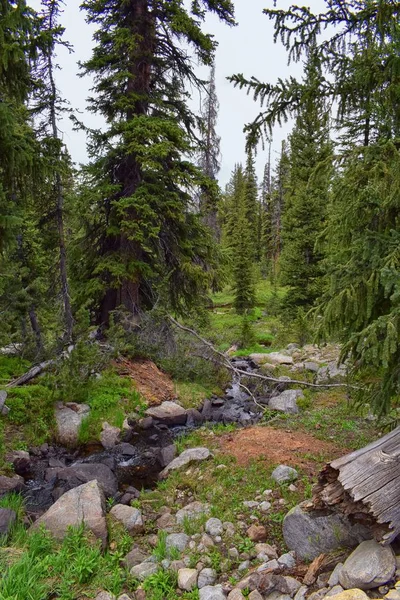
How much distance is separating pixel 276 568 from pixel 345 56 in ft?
17.9

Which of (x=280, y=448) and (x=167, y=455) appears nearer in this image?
(x=280, y=448)

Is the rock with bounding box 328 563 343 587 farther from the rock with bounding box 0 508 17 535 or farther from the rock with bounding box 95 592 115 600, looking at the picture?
the rock with bounding box 0 508 17 535

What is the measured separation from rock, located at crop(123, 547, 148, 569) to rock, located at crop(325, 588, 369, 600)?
2327 mm

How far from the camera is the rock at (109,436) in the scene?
8.23 meters

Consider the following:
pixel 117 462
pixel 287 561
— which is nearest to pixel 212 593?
pixel 287 561

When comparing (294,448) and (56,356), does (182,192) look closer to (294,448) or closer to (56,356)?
(56,356)

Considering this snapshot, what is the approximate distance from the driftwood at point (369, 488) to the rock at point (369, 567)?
4.6 inches

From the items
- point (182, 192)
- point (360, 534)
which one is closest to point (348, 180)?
point (360, 534)

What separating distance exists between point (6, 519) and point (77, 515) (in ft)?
2.69

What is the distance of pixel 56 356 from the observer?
9.31 meters

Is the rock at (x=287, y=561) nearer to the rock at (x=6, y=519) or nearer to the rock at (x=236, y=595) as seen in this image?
the rock at (x=236, y=595)

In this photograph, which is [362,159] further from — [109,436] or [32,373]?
[32,373]

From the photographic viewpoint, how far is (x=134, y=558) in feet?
15.2

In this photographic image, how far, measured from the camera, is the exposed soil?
6422 millimetres
